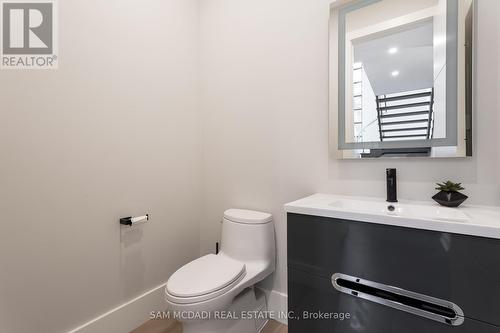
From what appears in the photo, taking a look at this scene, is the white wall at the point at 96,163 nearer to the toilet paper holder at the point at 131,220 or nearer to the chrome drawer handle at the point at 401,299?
the toilet paper holder at the point at 131,220

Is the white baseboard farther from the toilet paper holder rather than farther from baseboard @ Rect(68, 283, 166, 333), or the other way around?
the toilet paper holder

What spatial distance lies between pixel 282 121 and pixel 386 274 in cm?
102

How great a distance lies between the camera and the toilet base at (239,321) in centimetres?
125

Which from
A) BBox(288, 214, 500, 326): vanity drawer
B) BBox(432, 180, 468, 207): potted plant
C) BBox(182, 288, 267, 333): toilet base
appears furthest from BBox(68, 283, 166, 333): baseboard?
BBox(432, 180, 468, 207): potted plant

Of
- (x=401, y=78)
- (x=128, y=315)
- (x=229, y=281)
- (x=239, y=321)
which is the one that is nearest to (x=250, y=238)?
(x=229, y=281)

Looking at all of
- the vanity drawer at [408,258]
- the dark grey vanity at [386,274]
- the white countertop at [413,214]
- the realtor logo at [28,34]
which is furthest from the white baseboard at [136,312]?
the realtor logo at [28,34]

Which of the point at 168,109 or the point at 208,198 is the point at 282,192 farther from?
the point at 168,109

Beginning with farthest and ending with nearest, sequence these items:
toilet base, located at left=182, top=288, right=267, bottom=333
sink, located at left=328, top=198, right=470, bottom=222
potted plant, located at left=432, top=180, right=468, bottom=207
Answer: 1. toilet base, located at left=182, top=288, right=267, bottom=333
2. potted plant, located at left=432, top=180, right=468, bottom=207
3. sink, located at left=328, top=198, right=470, bottom=222

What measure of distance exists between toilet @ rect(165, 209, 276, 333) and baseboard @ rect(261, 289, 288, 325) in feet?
0.14

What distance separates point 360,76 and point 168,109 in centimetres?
130

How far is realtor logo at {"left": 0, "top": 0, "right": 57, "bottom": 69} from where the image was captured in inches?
44.0

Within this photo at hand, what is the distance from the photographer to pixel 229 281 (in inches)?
48.8

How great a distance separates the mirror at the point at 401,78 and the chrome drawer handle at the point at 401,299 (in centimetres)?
64

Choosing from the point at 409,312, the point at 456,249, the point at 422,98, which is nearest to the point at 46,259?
the point at 409,312
